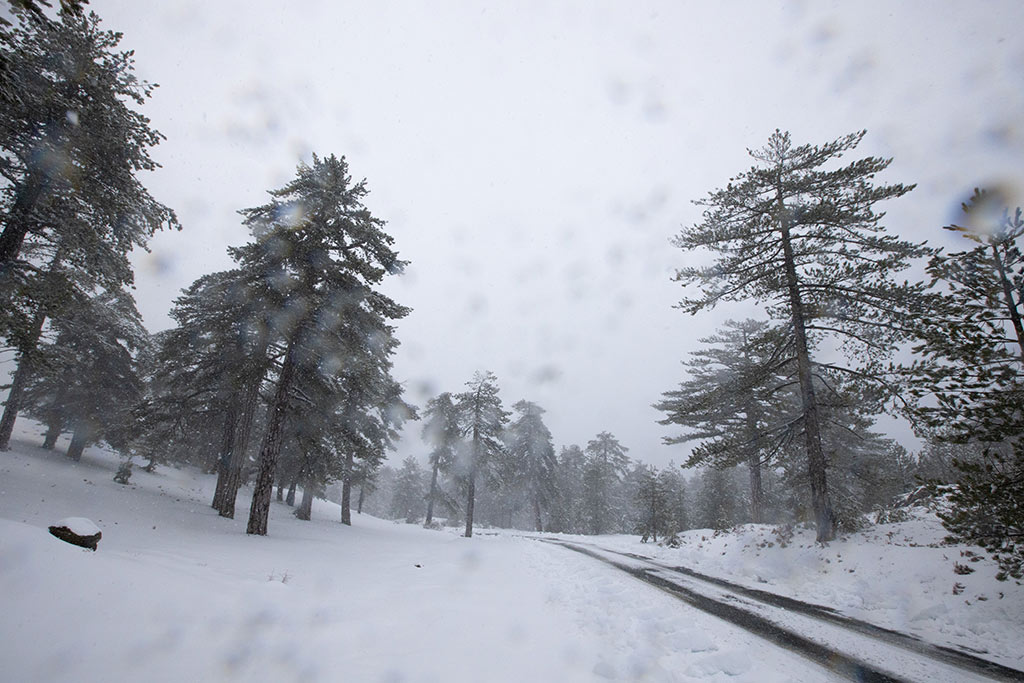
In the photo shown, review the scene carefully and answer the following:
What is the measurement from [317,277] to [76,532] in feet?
27.9

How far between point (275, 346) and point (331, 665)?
13.7m

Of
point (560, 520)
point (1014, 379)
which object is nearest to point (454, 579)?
point (1014, 379)

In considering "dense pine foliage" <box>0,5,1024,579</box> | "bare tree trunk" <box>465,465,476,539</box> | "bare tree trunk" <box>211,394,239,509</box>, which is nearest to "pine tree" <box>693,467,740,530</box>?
"dense pine foliage" <box>0,5,1024,579</box>

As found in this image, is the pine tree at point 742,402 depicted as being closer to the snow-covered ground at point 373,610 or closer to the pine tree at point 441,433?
the snow-covered ground at point 373,610

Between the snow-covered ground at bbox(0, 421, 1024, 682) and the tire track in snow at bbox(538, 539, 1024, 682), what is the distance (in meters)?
0.46

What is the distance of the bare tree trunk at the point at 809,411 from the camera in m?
11.4

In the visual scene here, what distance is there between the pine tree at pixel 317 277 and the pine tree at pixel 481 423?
14.8 meters

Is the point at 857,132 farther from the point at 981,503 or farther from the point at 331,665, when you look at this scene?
the point at 331,665

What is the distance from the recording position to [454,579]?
9.42 meters

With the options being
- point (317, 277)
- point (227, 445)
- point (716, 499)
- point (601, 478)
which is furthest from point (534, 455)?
point (317, 277)

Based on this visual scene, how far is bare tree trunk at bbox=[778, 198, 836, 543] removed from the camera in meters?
11.4

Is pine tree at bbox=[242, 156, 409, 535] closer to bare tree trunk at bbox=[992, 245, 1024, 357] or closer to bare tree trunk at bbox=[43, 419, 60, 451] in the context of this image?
bare tree trunk at bbox=[992, 245, 1024, 357]

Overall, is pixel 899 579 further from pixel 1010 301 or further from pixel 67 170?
pixel 67 170

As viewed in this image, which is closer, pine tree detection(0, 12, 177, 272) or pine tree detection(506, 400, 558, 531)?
pine tree detection(0, 12, 177, 272)
